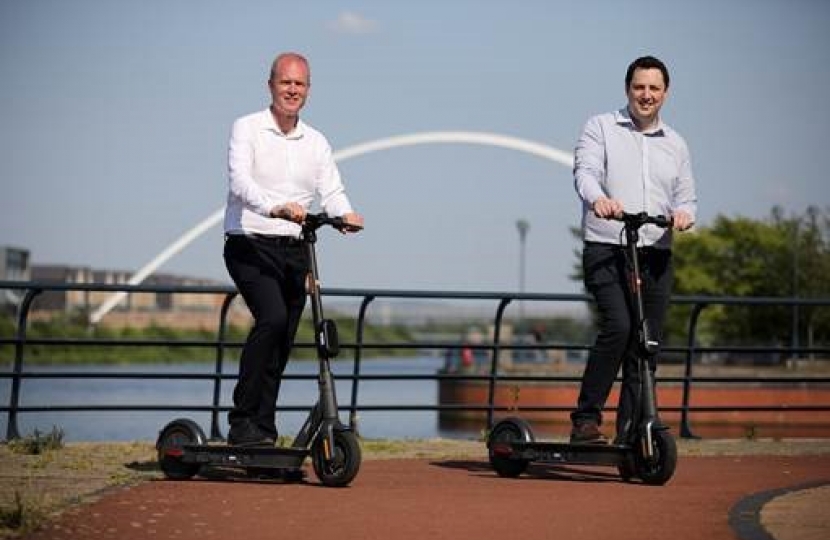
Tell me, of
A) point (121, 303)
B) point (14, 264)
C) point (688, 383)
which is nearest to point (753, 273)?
point (121, 303)

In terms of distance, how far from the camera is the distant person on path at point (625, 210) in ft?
27.3

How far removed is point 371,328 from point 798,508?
271 ft

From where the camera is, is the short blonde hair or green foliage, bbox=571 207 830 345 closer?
the short blonde hair

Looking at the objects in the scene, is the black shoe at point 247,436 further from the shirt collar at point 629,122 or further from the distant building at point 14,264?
the distant building at point 14,264

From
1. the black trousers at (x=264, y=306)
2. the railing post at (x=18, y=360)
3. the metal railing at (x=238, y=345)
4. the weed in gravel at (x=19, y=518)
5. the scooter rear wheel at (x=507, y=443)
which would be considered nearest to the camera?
the weed in gravel at (x=19, y=518)

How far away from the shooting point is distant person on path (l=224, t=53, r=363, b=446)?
→ 8.02 metres

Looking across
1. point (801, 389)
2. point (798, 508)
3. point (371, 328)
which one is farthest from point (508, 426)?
point (371, 328)

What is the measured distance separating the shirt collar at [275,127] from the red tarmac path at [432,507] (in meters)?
1.58

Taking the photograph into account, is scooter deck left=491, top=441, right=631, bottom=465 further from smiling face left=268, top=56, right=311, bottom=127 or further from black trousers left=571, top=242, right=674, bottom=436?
smiling face left=268, top=56, right=311, bottom=127

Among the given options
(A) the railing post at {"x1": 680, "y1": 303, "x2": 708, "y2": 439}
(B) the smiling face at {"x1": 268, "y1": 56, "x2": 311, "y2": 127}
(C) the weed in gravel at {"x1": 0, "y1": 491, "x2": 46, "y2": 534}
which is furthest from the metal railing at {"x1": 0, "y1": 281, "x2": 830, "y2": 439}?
(C) the weed in gravel at {"x1": 0, "y1": 491, "x2": 46, "y2": 534}

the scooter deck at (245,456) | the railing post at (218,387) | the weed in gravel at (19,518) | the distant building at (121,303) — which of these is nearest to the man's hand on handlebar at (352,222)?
the scooter deck at (245,456)

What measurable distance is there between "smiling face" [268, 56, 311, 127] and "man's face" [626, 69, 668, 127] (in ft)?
5.10

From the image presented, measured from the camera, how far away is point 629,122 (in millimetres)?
8508

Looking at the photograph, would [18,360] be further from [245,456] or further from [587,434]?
[587,434]
